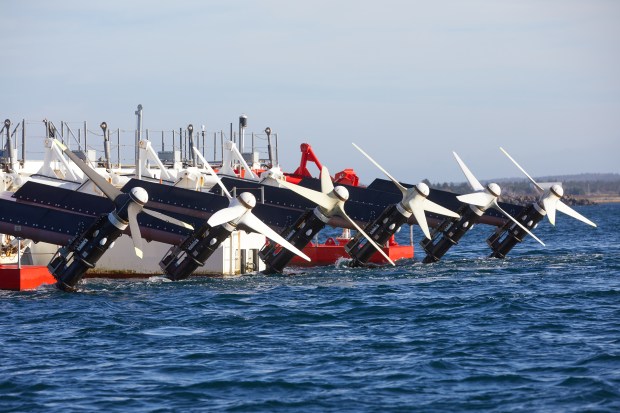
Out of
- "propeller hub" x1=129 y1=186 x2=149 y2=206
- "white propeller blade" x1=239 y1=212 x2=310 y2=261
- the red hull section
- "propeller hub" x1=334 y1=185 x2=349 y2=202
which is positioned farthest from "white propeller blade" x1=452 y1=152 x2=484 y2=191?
"propeller hub" x1=129 y1=186 x2=149 y2=206

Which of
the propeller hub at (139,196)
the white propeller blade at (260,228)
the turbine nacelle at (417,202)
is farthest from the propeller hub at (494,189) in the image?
the propeller hub at (139,196)

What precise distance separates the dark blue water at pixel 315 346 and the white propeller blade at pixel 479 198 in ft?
47.2

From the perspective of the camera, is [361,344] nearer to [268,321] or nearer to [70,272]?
[268,321]

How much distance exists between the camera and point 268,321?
41531 mm

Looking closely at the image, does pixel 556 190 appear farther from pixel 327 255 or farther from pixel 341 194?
pixel 341 194

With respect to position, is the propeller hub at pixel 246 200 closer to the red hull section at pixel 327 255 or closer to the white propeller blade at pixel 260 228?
the white propeller blade at pixel 260 228

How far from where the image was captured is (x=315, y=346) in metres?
35.6

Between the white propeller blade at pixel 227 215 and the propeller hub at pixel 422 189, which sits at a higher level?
the propeller hub at pixel 422 189

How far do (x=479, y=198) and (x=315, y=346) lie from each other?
38514 mm

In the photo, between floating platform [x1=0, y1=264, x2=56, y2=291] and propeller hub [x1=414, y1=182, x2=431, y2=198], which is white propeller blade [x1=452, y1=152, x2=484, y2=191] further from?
floating platform [x1=0, y1=264, x2=56, y2=291]

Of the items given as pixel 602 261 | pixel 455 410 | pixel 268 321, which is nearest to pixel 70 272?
pixel 268 321

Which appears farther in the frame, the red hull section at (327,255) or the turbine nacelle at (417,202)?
the red hull section at (327,255)

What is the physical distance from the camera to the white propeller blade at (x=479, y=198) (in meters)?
71.3

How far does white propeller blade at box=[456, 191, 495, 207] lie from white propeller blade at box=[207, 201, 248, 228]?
2073 cm
